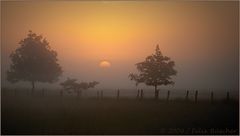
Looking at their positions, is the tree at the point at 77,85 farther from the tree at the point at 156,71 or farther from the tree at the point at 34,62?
the tree at the point at 156,71

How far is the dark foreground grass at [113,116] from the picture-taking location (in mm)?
2820

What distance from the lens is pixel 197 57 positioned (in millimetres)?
2893

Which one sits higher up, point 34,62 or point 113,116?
point 34,62

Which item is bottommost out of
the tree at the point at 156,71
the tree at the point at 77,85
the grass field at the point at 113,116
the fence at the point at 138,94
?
the grass field at the point at 113,116

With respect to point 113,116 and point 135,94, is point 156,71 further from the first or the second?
point 113,116

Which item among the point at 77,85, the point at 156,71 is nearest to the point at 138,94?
the point at 156,71

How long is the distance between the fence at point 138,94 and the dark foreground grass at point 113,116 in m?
0.03

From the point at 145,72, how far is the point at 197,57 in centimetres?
37

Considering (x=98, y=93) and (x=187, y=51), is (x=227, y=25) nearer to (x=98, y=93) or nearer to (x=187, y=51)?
(x=187, y=51)

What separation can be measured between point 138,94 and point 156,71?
197 millimetres

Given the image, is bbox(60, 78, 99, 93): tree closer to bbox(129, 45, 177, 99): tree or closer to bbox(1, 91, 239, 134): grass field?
bbox(1, 91, 239, 134): grass field

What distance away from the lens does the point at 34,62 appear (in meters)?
2.87

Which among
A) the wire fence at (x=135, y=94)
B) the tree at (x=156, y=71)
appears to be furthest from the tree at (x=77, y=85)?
the tree at (x=156, y=71)

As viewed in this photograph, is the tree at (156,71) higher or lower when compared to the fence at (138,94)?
higher
